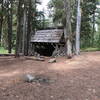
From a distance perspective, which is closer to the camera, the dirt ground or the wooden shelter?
the dirt ground

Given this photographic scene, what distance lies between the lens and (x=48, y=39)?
1912 centimetres

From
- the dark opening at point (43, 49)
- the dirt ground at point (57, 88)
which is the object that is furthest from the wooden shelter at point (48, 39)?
the dirt ground at point (57, 88)

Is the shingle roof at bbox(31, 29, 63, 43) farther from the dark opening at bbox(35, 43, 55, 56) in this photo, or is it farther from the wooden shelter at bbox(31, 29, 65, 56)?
the dark opening at bbox(35, 43, 55, 56)

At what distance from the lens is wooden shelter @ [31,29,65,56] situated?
18.2m

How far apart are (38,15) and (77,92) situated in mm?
24815

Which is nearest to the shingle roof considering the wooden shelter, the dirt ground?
the wooden shelter

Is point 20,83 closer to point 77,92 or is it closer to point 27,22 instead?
point 77,92

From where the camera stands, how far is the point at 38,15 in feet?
97.6

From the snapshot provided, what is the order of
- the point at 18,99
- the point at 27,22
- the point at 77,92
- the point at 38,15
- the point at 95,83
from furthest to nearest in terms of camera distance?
the point at 38,15
the point at 27,22
the point at 95,83
the point at 77,92
the point at 18,99

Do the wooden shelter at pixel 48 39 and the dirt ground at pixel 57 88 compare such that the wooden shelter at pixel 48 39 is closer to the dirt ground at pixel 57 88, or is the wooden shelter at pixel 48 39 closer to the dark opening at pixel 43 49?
the dark opening at pixel 43 49

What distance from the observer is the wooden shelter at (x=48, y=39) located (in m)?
18.2

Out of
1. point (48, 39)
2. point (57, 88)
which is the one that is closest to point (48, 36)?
point (48, 39)

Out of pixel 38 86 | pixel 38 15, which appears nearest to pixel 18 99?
pixel 38 86

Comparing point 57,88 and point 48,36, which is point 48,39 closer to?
point 48,36
